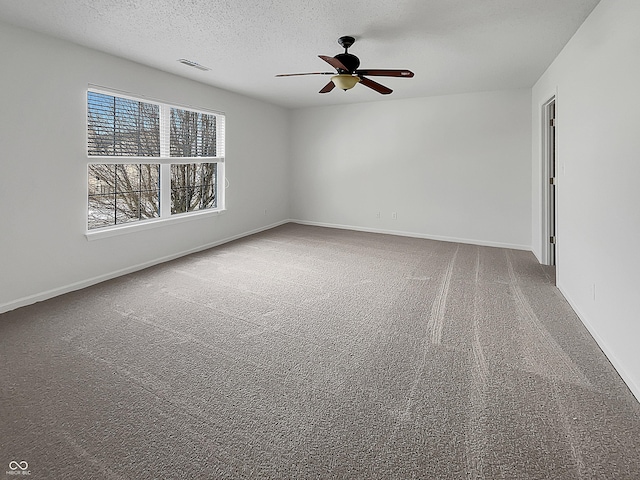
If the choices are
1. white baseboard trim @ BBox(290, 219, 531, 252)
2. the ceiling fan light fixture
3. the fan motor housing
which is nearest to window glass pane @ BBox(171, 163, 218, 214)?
white baseboard trim @ BBox(290, 219, 531, 252)

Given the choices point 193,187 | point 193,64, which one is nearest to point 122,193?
point 193,187

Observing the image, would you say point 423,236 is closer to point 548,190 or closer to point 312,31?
point 548,190

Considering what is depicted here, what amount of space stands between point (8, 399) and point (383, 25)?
373 centimetres

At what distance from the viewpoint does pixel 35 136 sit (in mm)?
3320

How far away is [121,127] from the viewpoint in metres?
4.23

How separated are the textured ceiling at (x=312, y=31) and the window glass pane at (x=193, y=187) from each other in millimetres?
1346

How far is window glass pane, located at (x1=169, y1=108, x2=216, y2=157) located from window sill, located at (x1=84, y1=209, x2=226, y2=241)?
2.87ft

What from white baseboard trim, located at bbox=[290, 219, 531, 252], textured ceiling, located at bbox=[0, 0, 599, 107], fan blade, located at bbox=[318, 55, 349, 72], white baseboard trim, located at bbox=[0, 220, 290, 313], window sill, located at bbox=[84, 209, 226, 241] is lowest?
white baseboard trim, located at bbox=[0, 220, 290, 313]

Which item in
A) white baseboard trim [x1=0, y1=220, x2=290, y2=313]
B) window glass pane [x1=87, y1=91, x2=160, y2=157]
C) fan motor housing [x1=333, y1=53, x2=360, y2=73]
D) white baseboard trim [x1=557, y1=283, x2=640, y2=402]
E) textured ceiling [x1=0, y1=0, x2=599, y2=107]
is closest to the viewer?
white baseboard trim [x1=557, y1=283, x2=640, y2=402]

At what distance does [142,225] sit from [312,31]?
119 inches

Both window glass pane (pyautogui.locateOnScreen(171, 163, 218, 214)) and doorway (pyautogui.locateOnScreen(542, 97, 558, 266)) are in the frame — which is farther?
window glass pane (pyautogui.locateOnScreen(171, 163, 218, 214))

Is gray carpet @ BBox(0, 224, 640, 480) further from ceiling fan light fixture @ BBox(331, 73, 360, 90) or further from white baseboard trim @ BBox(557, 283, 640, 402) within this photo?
ceiling fan light fixture @ BBox(331, 73, 360, 90)

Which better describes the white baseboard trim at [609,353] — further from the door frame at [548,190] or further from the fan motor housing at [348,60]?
the fan motor housing at [348,60]

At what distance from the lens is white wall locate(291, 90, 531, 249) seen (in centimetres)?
566
